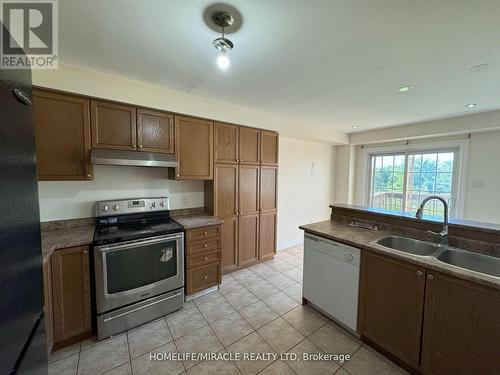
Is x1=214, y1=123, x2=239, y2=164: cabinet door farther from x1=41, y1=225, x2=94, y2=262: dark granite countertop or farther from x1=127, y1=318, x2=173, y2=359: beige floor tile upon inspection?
x1=127, y1=318, x2=173, y2=359: beige floor tile

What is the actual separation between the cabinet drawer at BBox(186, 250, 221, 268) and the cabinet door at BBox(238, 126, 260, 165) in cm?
135

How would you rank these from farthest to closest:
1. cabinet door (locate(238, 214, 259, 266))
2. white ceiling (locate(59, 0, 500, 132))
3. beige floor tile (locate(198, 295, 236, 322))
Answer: cabinet door (locate(238, 214, 259, 266)), beige floor tile (locate(198, 295, 236, 322)), white ceiling (locate(59, 0, 500, 132))

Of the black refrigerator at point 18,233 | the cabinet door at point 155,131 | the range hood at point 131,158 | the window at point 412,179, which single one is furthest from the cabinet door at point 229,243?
the window at point 412,179

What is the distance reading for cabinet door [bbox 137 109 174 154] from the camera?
2.35 m

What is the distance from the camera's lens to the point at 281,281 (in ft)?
9.88

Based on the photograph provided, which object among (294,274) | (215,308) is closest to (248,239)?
(294,274)

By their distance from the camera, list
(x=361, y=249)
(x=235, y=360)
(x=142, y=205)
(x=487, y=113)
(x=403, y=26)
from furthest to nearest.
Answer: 1. (x=487, y=113)
2. (x=142, y=205)
3. (x=361, y=249)
4. (x=235, y=360)
5. (x=403, y=26)

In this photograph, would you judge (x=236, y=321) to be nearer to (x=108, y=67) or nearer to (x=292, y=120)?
(x=108, y=67)

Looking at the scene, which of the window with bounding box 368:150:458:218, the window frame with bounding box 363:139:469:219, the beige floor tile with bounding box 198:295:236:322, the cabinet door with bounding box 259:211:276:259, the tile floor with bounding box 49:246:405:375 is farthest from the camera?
the window with bounding box 368:150:458:218

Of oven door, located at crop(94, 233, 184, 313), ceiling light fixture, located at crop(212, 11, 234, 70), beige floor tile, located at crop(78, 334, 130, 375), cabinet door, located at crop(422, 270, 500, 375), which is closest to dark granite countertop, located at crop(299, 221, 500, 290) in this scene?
cabinet door, located at crop(422, 270, 500, 375)

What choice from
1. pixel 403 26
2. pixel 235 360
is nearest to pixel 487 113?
pixel 403 26

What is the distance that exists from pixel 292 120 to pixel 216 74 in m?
1.95

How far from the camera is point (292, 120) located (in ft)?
12.2

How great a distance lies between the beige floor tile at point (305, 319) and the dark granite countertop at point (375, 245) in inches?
35.2
